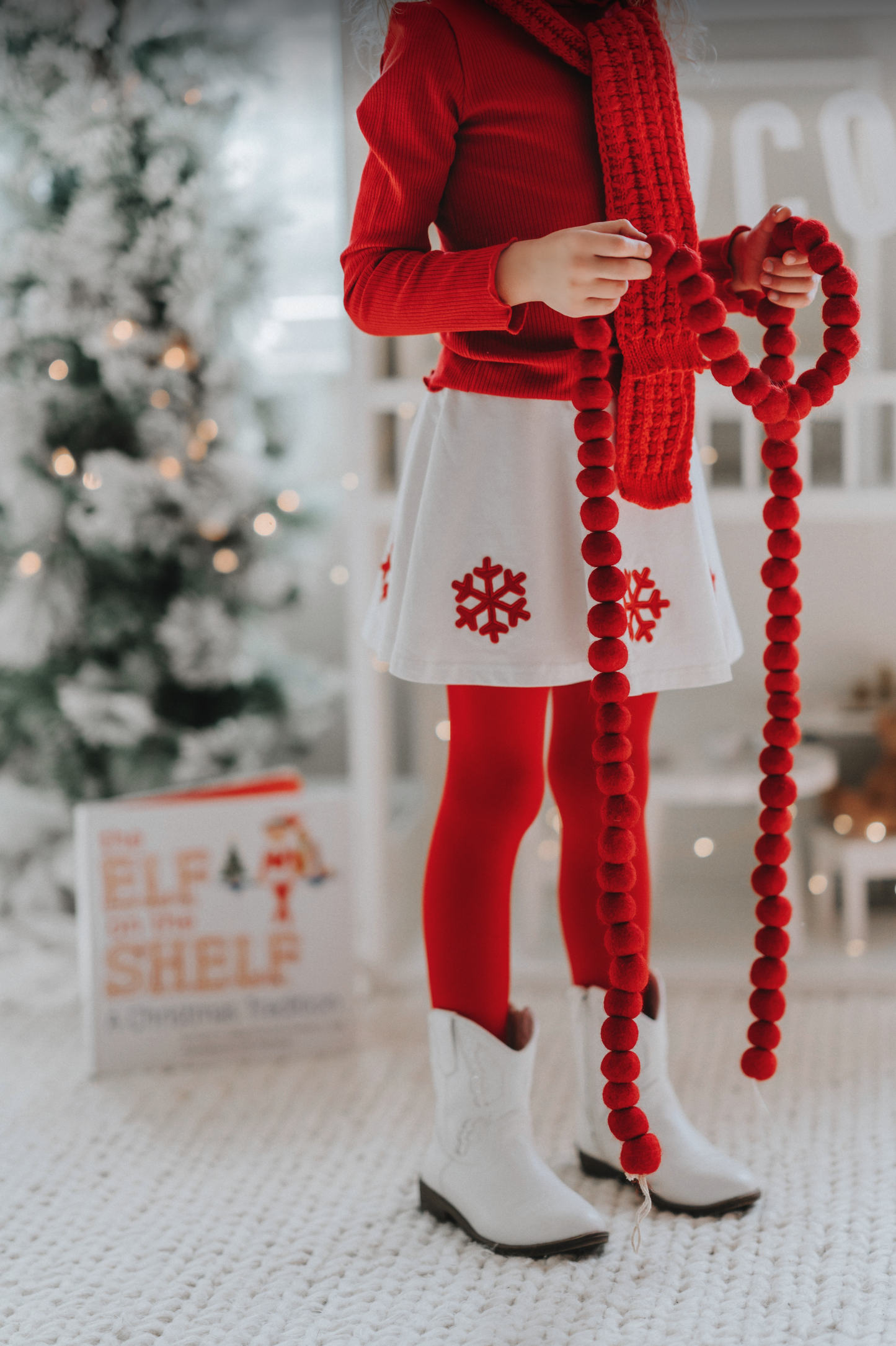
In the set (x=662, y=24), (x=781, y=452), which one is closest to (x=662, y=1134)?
(x=781, y=452)

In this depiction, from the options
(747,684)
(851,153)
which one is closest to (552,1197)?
(747,684)

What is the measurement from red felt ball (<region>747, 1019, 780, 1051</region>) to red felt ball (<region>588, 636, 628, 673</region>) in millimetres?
326

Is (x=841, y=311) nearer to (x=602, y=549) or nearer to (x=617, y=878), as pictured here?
(x=602, y=549)

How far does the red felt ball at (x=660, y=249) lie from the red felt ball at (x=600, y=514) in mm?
151

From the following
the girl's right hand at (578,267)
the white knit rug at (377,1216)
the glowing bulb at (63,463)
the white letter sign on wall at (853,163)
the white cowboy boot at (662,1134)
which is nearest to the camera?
the girl's right hand at (578,267)

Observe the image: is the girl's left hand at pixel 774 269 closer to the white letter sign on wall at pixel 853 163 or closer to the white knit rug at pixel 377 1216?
the white letter sign on wall at pixel 853 163

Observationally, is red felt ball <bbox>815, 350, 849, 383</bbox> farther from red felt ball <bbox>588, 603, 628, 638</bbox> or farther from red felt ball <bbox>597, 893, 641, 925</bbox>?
red felt ball <bbox>597, 893, 641, 925</bbox>

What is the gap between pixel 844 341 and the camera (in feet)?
2.48

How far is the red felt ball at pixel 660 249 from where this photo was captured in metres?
0.68

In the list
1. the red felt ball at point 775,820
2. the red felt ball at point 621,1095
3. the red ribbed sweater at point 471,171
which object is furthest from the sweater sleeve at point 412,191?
the red felt ball at point 621,1095

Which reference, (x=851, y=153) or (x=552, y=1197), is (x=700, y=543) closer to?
(x=552, y=1197)

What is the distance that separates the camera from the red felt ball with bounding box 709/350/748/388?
72cm

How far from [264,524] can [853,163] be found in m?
0.86

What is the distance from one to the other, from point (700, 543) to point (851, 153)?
727 mm
